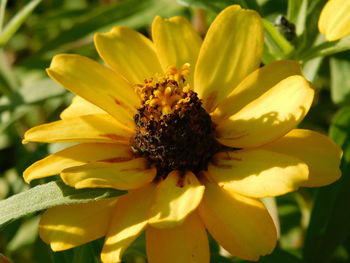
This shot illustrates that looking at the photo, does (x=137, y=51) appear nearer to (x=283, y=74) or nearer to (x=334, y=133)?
(x=283, y=74)

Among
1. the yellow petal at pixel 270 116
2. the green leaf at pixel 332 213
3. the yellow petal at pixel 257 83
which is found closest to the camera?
the yellow petal at pixel 270 116

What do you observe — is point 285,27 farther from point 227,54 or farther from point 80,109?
point 80,109

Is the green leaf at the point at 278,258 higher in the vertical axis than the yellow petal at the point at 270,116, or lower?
lower

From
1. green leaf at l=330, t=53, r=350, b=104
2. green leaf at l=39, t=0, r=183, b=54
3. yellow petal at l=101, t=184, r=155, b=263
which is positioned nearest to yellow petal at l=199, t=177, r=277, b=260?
yellow petal at l=101, t=184, r=155, b=263

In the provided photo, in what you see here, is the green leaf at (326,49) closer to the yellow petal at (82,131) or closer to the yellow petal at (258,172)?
the yellow petal at (258,172)

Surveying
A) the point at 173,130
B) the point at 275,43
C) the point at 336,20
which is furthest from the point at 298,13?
the point at 173,130

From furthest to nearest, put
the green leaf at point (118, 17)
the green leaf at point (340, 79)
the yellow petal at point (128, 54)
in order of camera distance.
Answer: the green leaf at point (118, 17) → the green leaf at point (340, 79) → the yellow petal at point (128, 54)

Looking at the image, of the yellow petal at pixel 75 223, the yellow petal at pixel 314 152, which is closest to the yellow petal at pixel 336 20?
the yellow petal at pixel 314 152
